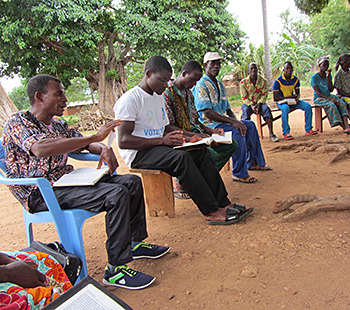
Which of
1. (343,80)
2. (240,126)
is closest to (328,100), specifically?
(343,80)

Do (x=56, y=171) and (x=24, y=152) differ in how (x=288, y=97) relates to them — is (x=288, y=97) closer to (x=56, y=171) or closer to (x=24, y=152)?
(x=56, y=171)

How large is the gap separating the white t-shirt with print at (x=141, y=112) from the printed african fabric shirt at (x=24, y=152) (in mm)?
760

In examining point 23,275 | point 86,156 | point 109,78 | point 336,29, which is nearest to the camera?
point 23,275

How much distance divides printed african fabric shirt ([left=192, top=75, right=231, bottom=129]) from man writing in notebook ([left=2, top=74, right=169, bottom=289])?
2.04m

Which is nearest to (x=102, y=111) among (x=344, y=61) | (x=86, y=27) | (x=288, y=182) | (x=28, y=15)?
(x=86, y=27)

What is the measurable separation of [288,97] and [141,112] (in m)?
4.92

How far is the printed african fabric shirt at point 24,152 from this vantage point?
201cm

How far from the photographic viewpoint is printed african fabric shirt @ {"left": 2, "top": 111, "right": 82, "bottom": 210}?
6.61 ft

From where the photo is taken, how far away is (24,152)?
2.10 metres

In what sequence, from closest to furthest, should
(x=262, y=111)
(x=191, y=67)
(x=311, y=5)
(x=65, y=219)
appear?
(x=65, y=219), (x=191, y=67), (x=311, y=5), (x=262, y=111)

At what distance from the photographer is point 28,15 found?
10.9 m

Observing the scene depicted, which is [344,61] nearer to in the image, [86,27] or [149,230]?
[149,230]

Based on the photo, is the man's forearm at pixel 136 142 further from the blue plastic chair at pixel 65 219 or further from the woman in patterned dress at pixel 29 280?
the woman in patterned dress at pixel 29 280

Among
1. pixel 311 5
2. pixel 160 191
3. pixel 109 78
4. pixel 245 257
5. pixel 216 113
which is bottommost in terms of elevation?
pixel 245 257
